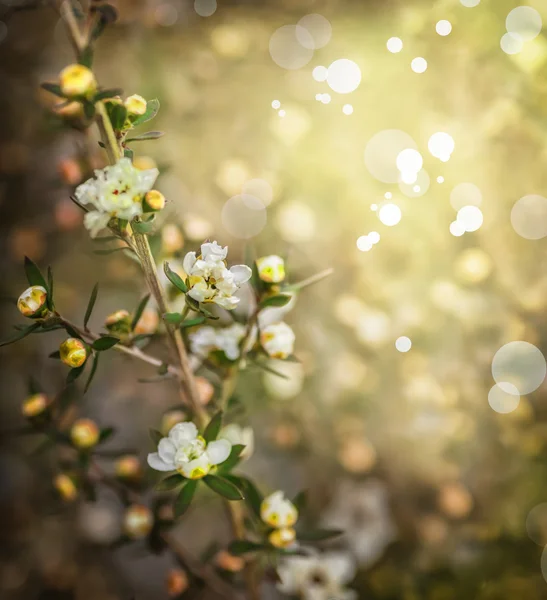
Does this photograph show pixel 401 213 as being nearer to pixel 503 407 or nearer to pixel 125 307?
pixel 503 407

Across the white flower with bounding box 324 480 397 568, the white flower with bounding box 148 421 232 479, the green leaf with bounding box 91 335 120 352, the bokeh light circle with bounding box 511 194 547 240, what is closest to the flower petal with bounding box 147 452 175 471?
the white flower with bounding box 148 421 232 479

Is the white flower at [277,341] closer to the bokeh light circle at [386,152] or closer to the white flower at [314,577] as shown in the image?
the white flower at [314,577]

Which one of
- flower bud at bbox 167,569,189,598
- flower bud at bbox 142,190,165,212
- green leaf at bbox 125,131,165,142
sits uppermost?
green leaf at bbox 125,131,165,142

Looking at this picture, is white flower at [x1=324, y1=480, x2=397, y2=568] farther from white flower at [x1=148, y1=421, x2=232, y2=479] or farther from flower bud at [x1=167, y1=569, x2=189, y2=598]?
white flower at [x1=148, y1=421, x2=232, y2=479]

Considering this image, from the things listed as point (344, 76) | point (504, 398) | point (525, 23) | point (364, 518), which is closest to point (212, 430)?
point (364, 518)

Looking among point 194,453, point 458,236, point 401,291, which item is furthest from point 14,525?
point 458,236

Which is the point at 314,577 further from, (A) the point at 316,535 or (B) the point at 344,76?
(B) the point at 344,76
